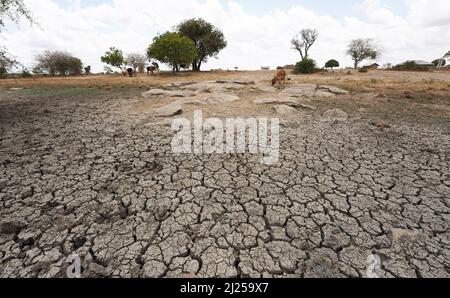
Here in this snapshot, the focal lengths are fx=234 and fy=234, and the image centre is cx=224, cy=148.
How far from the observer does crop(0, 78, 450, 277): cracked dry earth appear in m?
2.22

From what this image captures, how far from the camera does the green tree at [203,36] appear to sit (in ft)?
87.1

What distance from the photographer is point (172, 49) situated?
68.6 feet

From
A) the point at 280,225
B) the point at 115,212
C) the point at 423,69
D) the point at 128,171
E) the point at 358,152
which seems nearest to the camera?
the point at 280,225

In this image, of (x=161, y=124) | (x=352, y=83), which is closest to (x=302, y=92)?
(x=352, y=83)

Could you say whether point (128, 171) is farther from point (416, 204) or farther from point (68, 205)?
point (416, 204)

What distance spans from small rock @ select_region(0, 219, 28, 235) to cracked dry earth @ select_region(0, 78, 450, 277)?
12mm

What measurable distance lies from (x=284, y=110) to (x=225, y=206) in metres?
5.03

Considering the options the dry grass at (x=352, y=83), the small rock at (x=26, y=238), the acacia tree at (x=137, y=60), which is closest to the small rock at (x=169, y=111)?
the small rock at (x=26, y=238)

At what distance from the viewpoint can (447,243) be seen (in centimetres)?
238

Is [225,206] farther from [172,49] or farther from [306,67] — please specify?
[306,67]

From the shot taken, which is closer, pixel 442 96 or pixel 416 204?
pixel 416 204

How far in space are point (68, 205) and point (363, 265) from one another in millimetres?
3404

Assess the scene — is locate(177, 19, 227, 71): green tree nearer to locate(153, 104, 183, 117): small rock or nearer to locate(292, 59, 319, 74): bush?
locate(292, 59, 319, 74): bush

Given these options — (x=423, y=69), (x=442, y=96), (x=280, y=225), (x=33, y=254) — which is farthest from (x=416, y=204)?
(x=423, y=69)
